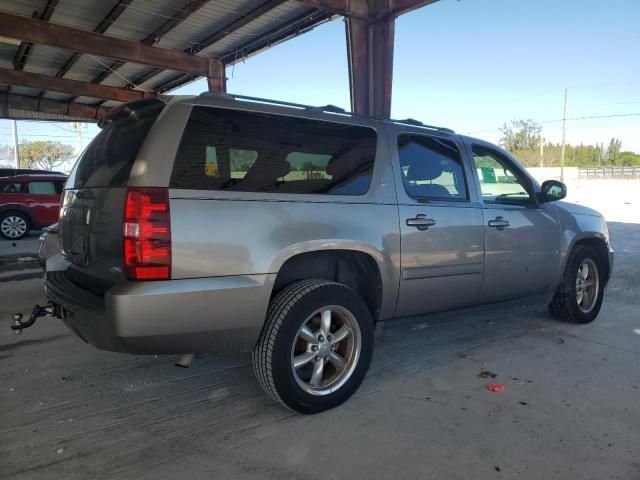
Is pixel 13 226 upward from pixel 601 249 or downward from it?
downward

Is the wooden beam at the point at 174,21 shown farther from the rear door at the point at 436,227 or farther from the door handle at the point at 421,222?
the door handle at the point at 421,222

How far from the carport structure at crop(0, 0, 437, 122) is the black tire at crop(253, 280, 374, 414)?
274 inches

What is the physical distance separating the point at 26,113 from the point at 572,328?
26.8 m

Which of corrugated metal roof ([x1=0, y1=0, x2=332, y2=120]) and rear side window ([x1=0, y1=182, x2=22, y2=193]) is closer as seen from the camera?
corrugated metal roof ([x1=0, y1=0, x2=332, y2=120])

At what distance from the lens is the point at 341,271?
3342 mm

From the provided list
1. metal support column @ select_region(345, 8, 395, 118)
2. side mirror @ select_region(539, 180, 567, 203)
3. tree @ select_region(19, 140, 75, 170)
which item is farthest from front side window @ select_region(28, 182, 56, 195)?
tree @ select_region(19, 140, 75, 170)

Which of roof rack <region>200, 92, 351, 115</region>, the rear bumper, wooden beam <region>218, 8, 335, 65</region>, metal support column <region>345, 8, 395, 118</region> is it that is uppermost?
wooden beam <region>218, 8, 335, 65</region>

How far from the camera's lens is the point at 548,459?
8.25 feet

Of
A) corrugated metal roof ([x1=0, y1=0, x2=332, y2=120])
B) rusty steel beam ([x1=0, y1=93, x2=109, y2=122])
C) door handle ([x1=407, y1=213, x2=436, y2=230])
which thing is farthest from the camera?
rusty steel beam ([x1=0, y1=93, x2=109, y2=122])

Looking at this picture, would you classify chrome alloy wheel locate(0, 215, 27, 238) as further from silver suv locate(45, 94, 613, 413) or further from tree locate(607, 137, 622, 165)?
tree locate(607, 137, 622, 165)

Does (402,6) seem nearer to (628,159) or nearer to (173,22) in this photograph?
(173,22)

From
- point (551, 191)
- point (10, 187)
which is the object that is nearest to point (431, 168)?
point (551, 191)

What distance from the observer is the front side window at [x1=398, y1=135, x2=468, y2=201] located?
140 inches

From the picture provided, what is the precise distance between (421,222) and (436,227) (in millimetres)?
175
